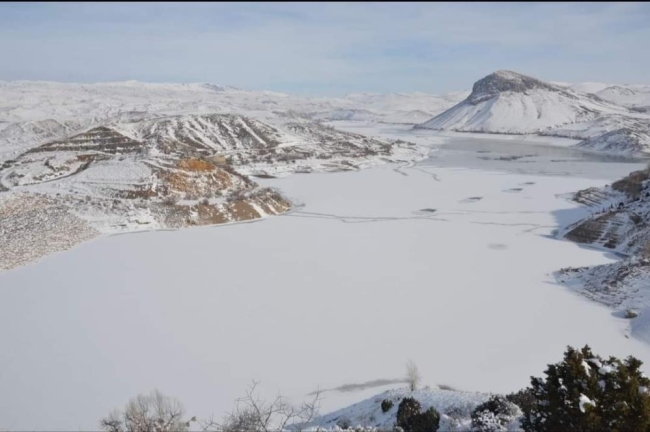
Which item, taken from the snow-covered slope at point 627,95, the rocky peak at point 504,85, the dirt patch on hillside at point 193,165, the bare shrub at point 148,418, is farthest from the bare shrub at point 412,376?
the snow-covered slope at point 627,95

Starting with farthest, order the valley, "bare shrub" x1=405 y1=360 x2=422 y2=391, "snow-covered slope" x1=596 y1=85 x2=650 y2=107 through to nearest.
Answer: "snow-covered slope" x1=596 y1=85 x2=650 y2=107, the valley, "bare shrub" x1=405 y1=360 x2=422 y2=391

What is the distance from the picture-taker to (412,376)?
41.3 ft

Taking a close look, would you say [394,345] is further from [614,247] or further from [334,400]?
[614,247]

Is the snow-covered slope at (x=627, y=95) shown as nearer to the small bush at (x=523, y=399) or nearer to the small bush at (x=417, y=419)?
the small bush at (x=523, y=399)

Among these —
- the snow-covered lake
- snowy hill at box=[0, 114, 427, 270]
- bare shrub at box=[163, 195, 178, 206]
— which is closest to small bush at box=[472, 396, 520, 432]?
the snow-covered lake

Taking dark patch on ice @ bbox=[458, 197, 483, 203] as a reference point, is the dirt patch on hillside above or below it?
above

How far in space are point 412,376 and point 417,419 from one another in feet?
8.29

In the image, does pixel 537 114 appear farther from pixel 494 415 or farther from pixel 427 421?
pixel 427 421

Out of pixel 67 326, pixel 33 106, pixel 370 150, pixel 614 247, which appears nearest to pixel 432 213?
pixel 614 247

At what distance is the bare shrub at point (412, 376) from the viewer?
1243 cm

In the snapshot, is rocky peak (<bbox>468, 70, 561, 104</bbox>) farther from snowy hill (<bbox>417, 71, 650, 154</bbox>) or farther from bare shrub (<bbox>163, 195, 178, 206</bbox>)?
bare shrub (<bbox>163, 195, 178, 206</bbox>)

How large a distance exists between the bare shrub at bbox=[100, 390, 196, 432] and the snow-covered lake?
687mm

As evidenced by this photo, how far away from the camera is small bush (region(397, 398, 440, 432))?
9.95 meters

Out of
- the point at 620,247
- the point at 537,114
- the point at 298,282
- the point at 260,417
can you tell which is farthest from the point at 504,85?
the point at 260,417
